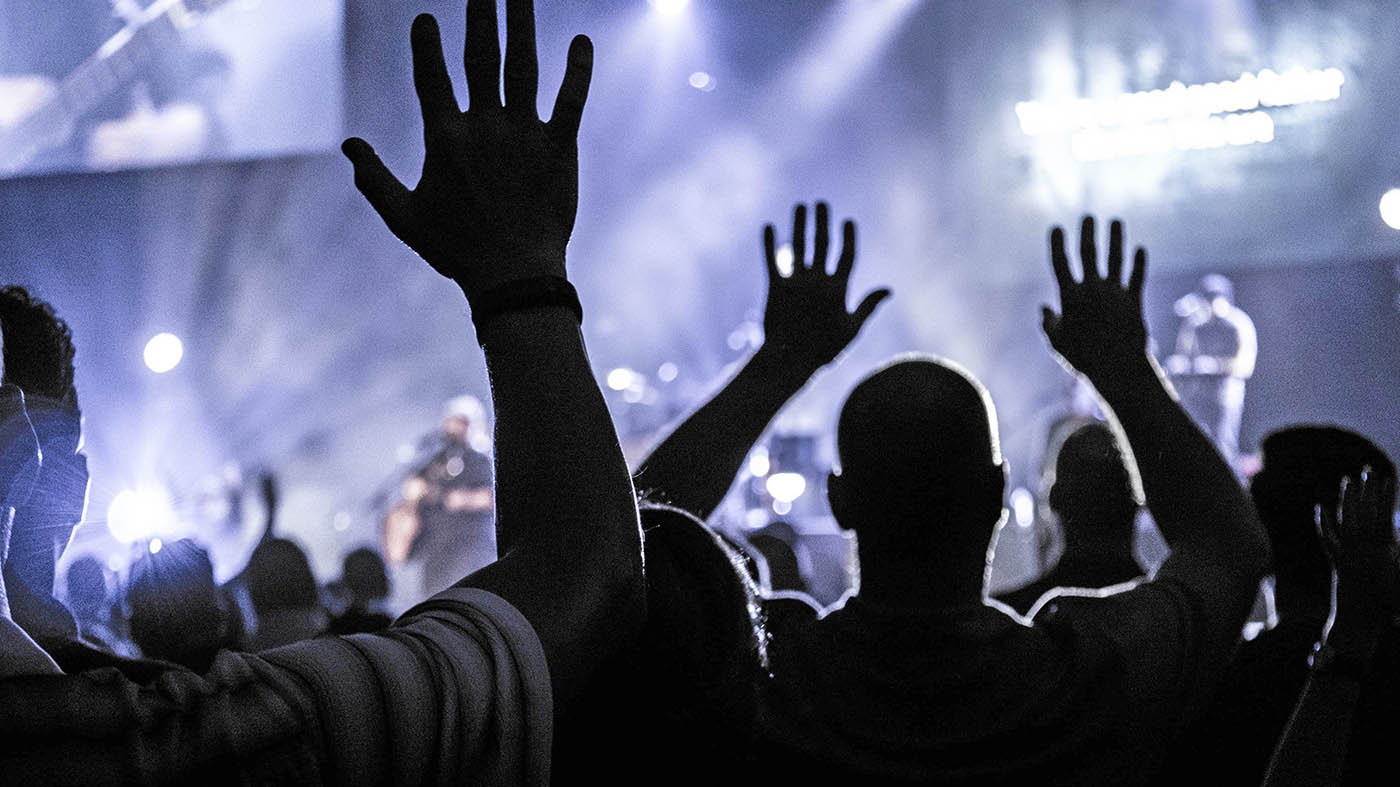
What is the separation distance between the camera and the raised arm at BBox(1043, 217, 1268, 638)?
1616mm

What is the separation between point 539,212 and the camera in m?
0.92

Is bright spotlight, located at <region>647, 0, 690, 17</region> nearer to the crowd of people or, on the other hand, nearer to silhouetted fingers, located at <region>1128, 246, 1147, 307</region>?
the crowd of people

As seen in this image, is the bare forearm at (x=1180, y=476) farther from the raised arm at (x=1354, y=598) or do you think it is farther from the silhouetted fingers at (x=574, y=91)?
the silhouetted fingers at (x=574, y=91)

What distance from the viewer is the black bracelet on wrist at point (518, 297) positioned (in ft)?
2.91

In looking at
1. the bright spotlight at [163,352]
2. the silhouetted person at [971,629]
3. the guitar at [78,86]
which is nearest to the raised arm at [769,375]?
the silhouetted person at [971,629]

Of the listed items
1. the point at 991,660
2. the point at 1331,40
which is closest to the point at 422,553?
the point at 991,660

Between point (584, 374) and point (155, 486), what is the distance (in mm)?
10275

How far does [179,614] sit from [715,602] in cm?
173

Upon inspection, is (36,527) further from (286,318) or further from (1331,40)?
(1331,40)

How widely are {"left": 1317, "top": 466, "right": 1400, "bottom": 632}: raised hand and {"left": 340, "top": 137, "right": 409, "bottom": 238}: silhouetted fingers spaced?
1.43 m

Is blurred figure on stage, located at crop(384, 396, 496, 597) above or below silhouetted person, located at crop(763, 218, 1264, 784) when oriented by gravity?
below

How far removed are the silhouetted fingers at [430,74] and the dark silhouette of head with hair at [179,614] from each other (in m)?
1.70

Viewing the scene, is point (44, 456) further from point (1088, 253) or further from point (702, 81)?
point (702, 81)

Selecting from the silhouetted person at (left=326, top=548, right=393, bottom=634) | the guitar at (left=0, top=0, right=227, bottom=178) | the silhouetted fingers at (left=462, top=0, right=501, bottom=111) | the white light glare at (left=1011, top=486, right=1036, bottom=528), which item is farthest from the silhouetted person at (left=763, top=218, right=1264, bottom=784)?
the white light glare at (left=1011, top=486, right=1036, bottom=528)
